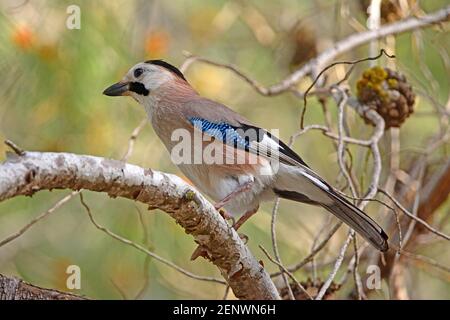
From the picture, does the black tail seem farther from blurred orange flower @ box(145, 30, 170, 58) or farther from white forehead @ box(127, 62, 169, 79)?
blurred orange flower @ box(145, 30, 170, 58)

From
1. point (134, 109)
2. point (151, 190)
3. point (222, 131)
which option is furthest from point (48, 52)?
point (151, 190)

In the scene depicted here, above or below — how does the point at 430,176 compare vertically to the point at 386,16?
below

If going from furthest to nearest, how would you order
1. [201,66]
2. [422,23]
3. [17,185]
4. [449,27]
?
1. [201,66]
2. [449,27]
3. [422,23]
4. [17,185]

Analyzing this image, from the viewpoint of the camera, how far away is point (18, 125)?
375 centimetres

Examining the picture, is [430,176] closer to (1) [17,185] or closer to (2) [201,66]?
(2) [201,66]

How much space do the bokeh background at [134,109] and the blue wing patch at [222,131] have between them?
45cm

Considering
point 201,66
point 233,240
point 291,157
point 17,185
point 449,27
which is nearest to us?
point 17,185

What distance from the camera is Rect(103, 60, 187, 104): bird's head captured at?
3.51 metres

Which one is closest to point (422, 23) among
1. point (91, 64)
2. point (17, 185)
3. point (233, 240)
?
point (91, 64)

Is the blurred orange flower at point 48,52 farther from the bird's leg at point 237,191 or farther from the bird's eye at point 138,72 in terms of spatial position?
the bird's leg at point 237,191

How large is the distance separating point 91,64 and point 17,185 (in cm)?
187
